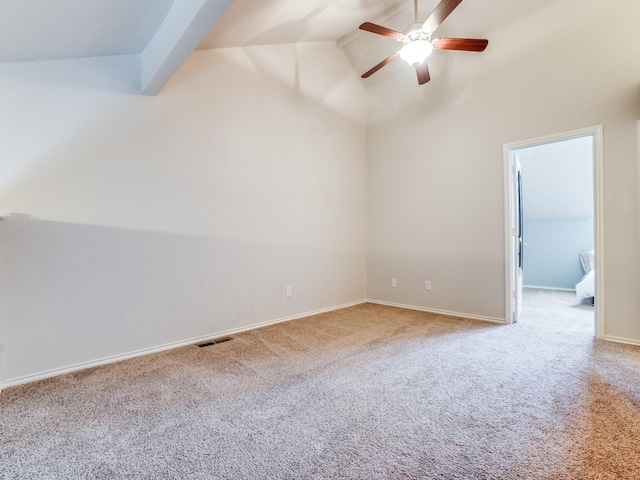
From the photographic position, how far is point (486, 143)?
339 cm

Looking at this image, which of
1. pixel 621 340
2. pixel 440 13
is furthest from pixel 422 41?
pixel 621 340

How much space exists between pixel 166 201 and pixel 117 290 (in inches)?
31.4

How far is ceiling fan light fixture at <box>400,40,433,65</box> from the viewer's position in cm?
248

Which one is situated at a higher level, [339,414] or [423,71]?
[423,71]

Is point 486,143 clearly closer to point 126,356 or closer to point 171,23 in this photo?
point 171,23

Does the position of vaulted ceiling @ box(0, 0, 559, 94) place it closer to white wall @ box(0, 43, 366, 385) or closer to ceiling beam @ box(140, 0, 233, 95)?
ceiling beam @ box(140, 0, 233, 95)

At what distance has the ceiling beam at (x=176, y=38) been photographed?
1570 millimetres

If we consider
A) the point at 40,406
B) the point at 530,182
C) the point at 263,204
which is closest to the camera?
the point at 40,406

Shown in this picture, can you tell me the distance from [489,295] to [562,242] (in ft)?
11.3

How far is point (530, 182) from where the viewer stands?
5.36 meters

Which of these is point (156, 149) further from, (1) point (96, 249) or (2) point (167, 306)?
(2) point (167, 306)

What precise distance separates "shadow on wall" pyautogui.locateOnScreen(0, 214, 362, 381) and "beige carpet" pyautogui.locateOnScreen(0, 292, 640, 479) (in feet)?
0.69

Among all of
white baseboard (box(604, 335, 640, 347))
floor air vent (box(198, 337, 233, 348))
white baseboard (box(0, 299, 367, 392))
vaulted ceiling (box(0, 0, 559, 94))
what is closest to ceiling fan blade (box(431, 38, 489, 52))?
vaulted ceiling (box(0, 0, 559, 94))

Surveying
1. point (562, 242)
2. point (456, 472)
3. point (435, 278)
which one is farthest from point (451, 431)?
point (562, 242)
